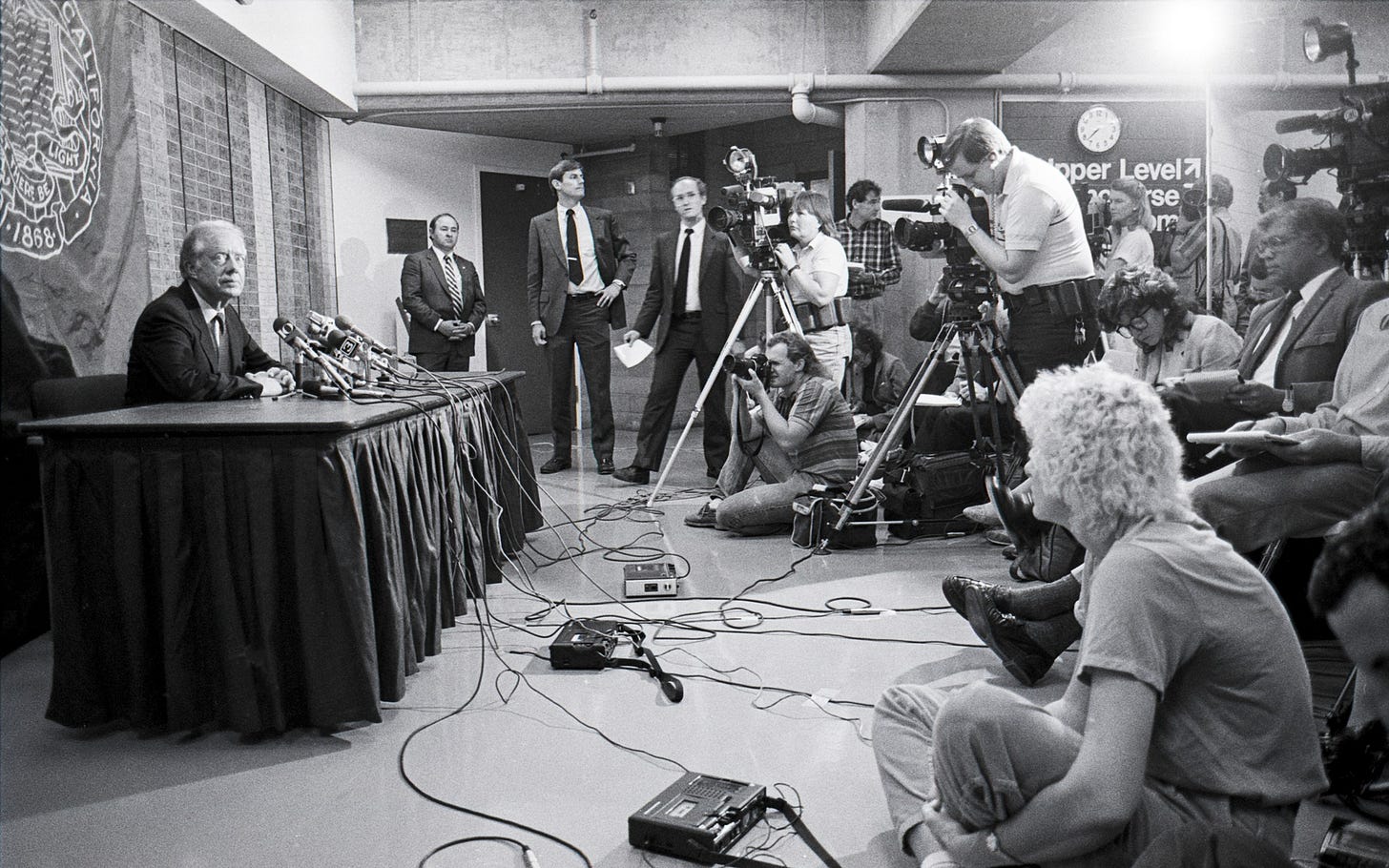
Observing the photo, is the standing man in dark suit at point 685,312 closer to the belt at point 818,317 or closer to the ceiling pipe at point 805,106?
the belt at point 818,317

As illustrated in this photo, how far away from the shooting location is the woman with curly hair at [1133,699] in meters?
1.38

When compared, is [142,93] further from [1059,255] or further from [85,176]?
[1059,255]

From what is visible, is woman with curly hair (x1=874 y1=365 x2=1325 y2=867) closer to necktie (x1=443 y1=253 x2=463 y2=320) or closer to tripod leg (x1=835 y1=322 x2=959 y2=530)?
tripod leg (x1=835 y1=322 x2=959 y2=530)

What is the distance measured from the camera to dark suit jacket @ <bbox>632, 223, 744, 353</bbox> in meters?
6.05

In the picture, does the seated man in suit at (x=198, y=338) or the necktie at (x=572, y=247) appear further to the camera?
the necktie at (x=572, y=247)

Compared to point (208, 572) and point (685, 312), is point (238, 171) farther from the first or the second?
point (208, 572)

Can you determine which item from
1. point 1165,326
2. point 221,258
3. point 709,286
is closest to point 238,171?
point 709,286

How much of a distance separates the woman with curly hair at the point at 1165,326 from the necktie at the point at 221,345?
3043mm

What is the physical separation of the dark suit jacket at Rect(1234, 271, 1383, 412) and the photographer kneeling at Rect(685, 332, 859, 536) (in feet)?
6.65

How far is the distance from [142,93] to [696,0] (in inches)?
144

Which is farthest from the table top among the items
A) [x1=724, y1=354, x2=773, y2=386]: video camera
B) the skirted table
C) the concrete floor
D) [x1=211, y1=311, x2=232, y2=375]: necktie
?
[x1=724, y1=354, x2=773, y2=386]: video camera

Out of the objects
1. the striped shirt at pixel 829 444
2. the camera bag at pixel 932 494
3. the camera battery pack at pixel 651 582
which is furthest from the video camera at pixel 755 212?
the camera battery pack at pixel 651 582

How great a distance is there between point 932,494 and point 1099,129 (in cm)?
374

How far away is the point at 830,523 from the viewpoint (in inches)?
175
